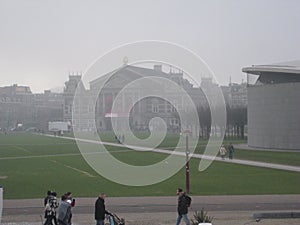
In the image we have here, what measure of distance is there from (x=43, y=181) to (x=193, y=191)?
9.00m

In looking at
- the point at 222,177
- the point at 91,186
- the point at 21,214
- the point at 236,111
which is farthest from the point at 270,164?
the point at 236,111

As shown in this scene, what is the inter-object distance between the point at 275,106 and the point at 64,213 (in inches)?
1924

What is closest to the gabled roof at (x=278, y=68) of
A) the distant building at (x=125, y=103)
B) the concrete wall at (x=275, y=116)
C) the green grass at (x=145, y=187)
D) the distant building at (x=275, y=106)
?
the distant building at (x=275, y=106)

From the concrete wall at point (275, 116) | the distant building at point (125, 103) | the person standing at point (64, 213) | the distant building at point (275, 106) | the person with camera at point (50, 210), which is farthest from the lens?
the distant building at point (275, 106)

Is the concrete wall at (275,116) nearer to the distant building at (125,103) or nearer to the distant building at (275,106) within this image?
the distant building at (275,106)

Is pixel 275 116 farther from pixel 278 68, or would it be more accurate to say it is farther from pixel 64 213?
pixel 64 213

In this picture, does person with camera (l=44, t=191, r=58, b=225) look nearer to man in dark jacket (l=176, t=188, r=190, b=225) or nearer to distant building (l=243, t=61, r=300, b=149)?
man in dark jacket (l=176, t=188, r=190, b=225)

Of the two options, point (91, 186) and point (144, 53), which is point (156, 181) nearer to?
point (91, 186)

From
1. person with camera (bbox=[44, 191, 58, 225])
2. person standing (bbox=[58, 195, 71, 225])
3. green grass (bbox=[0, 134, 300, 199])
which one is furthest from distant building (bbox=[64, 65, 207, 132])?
person standing (bbox=[58, 195, 71, 225])

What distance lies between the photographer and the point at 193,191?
25422 mm

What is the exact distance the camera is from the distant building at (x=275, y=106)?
59.0 meters

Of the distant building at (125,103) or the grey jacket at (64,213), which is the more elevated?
the distant building at (125,103)

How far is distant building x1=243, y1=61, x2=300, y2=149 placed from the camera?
59.0 m

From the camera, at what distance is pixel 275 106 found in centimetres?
6103
